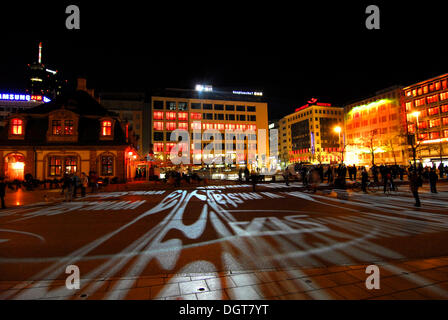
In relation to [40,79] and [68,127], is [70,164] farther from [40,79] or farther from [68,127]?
[40,79]

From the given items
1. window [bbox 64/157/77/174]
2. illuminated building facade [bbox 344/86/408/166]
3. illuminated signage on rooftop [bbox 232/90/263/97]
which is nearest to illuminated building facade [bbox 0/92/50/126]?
illuminated signage on rooftop [bbox 232/90/263/97]

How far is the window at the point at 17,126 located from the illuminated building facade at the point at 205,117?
144ft

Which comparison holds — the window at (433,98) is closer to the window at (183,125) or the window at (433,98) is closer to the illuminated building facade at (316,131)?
the illuminated building facade at (316,131)

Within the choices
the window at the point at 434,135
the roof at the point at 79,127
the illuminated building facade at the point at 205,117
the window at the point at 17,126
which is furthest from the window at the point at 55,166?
the window at the point at 434,135

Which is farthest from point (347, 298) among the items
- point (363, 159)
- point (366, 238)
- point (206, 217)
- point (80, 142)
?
point (363, 159)

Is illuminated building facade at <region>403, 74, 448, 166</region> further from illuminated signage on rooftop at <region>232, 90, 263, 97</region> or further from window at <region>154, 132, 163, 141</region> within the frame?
window at <region>154, 132, 163, 141</region>

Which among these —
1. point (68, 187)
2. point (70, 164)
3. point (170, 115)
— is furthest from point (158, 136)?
point (68, 187)

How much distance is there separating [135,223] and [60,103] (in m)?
29.4

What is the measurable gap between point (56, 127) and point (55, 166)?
470 centimetres

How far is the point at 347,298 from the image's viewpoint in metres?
3.07

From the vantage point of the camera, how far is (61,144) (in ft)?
87.6

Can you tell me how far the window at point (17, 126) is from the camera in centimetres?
2627
